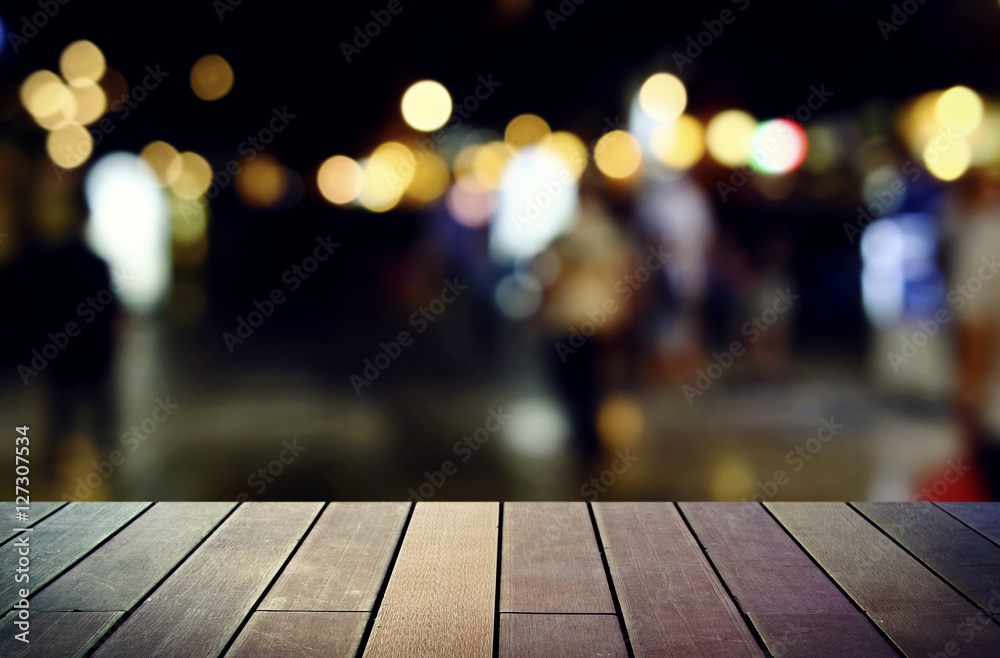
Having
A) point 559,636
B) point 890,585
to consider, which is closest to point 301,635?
point 559,636

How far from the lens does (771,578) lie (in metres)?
1.47

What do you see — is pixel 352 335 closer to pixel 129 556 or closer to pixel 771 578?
pixel 129 556

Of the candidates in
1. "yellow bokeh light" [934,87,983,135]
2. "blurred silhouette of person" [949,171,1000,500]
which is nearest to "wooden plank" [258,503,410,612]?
"blurred silhouette of person" [949,171,1000,500]

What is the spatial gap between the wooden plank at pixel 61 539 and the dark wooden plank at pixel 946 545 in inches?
60.5

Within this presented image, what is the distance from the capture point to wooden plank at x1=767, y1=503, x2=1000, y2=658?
4.05ft

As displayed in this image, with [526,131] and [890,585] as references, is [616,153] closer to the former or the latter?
[526,131]

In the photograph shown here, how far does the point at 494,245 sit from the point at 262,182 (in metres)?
0.57

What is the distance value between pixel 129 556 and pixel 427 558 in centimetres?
55

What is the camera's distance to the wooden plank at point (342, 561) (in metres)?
1.38

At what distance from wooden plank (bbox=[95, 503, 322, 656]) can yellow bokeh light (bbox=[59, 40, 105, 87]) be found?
3.52 feet

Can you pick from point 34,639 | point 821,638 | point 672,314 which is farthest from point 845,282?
point 34,639

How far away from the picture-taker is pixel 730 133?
6.68 feet

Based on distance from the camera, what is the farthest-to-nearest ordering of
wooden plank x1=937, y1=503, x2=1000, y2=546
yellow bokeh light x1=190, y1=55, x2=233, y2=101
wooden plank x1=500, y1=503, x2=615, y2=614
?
1. yellow bokeh light x1=190, y1=55, x2=233, y2=101
2. wooden plank x1=937, y1=503, x2=1000, y2=546
3. wooden plank x1=500, y1=503, x2=615, y2=614

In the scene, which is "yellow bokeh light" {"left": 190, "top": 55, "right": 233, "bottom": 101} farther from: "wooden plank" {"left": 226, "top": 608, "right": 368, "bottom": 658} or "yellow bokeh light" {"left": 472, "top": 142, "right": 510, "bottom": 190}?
"wooden plank" {"left": 226, "top": 608, "right": 368, "bottom": 658}
